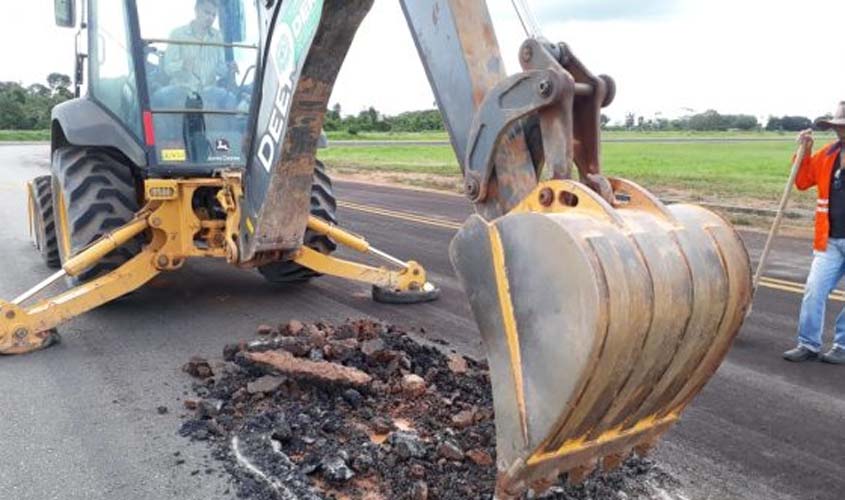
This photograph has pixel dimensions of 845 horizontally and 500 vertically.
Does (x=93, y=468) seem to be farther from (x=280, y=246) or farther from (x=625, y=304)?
(x=625, y=304)

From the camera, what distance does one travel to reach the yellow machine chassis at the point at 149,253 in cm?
529

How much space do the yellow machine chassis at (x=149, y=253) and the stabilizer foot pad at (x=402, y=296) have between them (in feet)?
1.77

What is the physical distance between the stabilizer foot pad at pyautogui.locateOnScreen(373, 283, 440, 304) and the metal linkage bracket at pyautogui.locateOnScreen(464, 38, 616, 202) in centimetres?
399

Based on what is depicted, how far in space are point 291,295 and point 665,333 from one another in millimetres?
4920

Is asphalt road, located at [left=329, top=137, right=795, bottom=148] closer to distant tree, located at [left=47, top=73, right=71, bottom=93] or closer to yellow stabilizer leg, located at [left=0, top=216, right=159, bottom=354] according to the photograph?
distant tree, located at [left=47, top=73, right=71, bottom=93]

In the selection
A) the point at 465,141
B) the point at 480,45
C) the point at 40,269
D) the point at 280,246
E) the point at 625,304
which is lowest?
the point at 40,269

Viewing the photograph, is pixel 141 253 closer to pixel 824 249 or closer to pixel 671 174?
pixel 824 249

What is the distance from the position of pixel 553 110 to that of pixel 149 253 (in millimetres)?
4200

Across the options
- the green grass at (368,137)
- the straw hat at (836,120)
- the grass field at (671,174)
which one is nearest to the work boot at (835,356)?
the straw hat at (836,120)

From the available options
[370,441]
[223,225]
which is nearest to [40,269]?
[223,225]

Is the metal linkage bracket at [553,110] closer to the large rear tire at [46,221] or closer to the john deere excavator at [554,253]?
the john deere excavator at [554,253]

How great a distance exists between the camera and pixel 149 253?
591cm

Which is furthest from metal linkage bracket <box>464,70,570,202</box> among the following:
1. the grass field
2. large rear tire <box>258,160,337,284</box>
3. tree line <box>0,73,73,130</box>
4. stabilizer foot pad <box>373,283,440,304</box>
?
tree line <box>0,73,73,130</box>

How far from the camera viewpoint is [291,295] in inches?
276
